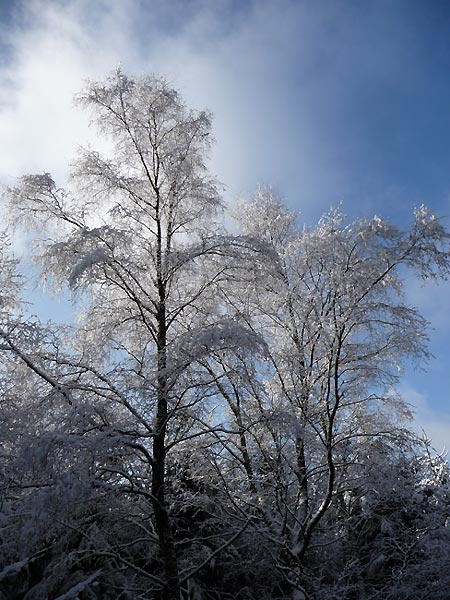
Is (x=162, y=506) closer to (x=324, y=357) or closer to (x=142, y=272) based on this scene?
(x=142, y=272)

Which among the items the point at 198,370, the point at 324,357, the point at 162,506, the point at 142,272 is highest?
the point at 142,272

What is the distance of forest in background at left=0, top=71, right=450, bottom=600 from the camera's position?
5.50 metres

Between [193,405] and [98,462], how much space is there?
3.67 ft

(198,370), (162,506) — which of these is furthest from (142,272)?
(162,506)

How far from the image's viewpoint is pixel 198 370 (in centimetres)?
561

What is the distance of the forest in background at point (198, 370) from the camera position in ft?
18.0

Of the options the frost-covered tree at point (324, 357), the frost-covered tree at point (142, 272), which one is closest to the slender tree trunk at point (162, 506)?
the frost-covered tree at point (142, 272)

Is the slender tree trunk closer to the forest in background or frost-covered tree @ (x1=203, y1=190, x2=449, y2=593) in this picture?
the forest in background

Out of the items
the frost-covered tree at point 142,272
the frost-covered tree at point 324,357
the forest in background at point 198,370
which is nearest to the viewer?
the frost-covered tree at point 142,272

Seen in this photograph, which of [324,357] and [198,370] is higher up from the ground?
[324,357]

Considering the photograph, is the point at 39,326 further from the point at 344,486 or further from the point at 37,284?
the point at 344,486

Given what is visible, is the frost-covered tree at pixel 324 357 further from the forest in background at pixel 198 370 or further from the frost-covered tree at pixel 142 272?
the frost-covered tree at pixel 142 272

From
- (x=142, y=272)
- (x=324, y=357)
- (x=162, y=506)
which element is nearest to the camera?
(x=162, y=506)

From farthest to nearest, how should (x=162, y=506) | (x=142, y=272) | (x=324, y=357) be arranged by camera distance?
(x=324, y=357), (x=142, y=272), (x=162, y=506)
